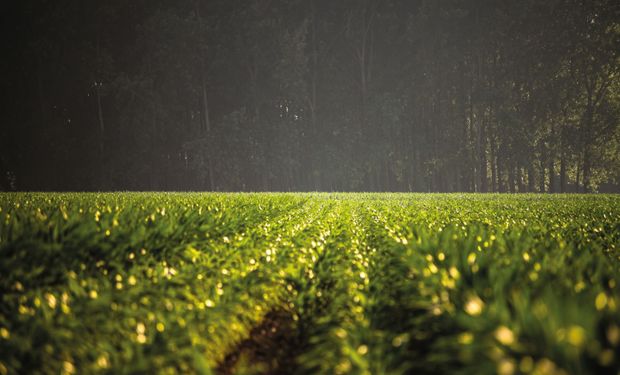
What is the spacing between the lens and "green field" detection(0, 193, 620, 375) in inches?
67.4

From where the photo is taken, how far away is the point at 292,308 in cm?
376

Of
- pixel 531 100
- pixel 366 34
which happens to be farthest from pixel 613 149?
pixel 366 34

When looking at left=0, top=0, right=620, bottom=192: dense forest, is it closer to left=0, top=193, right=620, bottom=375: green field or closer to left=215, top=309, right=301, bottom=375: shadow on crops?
left=0, top=193, right=620, bottom=375: green field

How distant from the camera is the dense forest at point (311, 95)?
33312mm

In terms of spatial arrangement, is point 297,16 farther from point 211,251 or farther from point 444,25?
point 211,251

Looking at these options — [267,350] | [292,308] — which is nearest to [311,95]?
[292,308]

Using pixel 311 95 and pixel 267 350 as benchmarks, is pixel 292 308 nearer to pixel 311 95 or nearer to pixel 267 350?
pixel 267 350

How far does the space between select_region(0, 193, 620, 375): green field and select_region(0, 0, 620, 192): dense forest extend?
117ft

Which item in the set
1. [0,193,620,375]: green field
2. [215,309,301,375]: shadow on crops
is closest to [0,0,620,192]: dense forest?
[0,193,620,375]: green field

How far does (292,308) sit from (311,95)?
4832 cm

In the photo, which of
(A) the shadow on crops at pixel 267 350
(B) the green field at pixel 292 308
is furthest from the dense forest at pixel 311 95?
(A) the shadow on crops at pixel 267 350

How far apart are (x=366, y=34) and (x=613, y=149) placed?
31.3 metres

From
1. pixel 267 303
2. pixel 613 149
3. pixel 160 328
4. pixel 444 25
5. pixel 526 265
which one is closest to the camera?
pixel 160 328

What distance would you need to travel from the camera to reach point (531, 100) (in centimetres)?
3375
